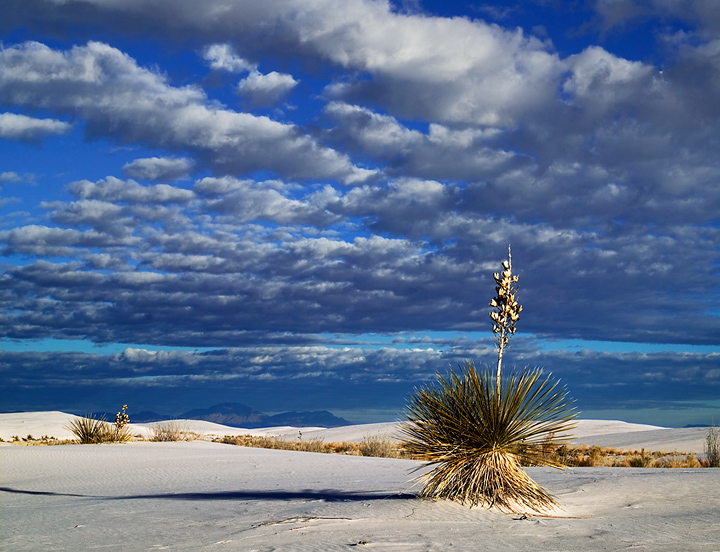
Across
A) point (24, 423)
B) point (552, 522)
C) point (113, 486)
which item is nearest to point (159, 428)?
point (113, 486)

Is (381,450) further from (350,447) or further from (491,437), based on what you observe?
(491,437)

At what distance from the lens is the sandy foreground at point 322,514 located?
6.54 meters

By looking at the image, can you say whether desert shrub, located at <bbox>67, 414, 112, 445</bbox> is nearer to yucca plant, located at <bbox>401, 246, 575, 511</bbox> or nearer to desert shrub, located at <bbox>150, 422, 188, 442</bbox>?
desert shrub, located at <bbox>150, 422, 188, 442</bbox>

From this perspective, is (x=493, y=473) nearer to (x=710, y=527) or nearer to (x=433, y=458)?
(x=433, y=458)

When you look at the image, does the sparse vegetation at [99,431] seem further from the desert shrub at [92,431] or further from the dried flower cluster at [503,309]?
the dried flower cluster at [503,309]

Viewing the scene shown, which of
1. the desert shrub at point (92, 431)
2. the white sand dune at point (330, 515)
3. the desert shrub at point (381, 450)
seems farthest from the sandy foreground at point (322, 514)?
the desert shrub at point (92, 431)

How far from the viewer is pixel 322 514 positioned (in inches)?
319

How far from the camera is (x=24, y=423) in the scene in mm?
52062

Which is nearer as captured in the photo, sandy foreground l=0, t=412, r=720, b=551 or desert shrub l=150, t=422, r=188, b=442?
sandy foreground l=0, t=412, r=720, b=551

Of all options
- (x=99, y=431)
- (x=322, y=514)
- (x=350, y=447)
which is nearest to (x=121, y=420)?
(x=99, y=431)

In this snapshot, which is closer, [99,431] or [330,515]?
[330,515]

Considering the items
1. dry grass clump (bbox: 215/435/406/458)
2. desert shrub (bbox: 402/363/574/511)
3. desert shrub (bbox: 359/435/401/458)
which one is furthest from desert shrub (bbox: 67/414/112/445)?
desert shrub (bbox: 402/363/574/511)

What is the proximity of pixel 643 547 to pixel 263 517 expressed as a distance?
4382mm

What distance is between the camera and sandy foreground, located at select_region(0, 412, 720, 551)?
257 inches
